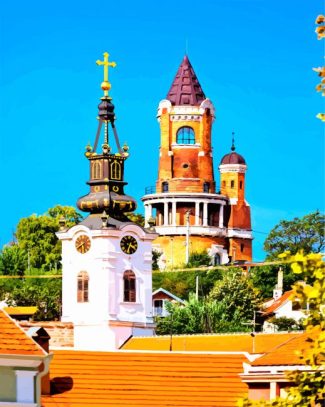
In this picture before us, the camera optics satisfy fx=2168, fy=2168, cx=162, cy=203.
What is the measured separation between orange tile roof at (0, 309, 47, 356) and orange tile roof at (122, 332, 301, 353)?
2393 centimetres

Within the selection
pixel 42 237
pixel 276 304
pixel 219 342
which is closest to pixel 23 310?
pixel 276 304

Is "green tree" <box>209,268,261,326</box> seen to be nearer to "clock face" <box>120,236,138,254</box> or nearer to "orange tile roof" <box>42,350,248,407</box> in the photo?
"clock face" <box>120,236,138,254</box>

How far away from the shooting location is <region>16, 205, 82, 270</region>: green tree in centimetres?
13375

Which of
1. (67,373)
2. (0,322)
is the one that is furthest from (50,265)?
(0,322)

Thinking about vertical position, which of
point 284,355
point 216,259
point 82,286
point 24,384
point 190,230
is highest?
point 190,230

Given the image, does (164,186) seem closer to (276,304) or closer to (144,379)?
(276,304)

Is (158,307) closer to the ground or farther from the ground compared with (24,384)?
farther from the ground

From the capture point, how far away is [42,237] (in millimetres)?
137375

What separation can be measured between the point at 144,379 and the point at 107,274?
3374cm

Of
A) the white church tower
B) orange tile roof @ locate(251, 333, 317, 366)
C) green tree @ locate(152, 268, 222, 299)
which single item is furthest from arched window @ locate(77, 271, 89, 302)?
green tree @ locate(152, 268, 222, 299)

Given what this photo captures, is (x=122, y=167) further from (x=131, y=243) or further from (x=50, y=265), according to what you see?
(x=50, y=265)

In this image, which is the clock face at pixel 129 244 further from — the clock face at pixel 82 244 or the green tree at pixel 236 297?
the green tree at pixel 236 297

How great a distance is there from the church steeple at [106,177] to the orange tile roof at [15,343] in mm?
44750

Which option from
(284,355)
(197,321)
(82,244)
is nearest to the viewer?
(284,355)
